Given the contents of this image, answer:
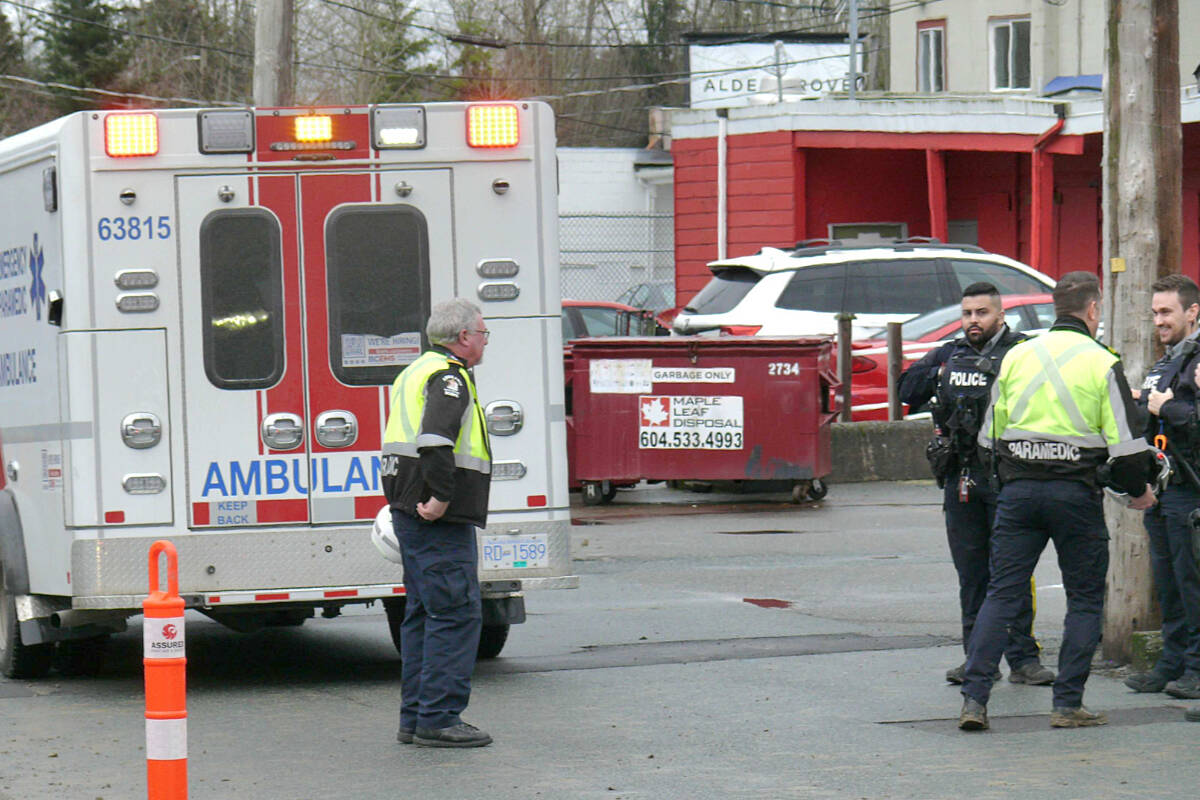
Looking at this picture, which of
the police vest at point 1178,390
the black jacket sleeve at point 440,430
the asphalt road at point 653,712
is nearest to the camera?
the asphalt road at point 653,712

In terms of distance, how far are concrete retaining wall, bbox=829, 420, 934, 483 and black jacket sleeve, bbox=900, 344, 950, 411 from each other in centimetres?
940

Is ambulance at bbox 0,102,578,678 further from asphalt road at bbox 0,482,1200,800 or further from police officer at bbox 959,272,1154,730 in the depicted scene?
police officer at bbox 959,272,1154,730

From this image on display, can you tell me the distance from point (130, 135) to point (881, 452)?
35.7 feet

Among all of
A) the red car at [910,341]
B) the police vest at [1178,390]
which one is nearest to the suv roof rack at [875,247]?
the red car at [910,341]

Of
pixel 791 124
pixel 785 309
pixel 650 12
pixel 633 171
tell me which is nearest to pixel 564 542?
pixel 785 309

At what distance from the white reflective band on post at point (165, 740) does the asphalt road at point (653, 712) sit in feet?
3.06

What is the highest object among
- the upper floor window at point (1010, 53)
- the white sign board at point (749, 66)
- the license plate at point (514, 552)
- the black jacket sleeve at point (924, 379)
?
the white sign board at point (749, 66)

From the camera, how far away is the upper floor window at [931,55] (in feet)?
122

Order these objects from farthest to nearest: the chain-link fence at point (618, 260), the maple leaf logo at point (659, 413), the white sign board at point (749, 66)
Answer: the white sign board at point (749, 66) < the chain-link fence at point (618, 260) < the maple leaf logo at point (659, 413)

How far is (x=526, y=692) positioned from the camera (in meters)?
8.62

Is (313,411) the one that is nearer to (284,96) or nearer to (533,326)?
(533,326)

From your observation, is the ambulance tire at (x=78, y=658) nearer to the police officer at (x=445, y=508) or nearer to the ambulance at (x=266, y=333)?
the ambulance at (x=266, y=333)

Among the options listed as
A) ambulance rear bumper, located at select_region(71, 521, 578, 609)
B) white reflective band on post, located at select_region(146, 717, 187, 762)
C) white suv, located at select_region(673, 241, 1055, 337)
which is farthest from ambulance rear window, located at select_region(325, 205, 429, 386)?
white suv, located at select_region(673, 241, 1055, 337)

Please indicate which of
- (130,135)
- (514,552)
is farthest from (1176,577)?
(130,135)
